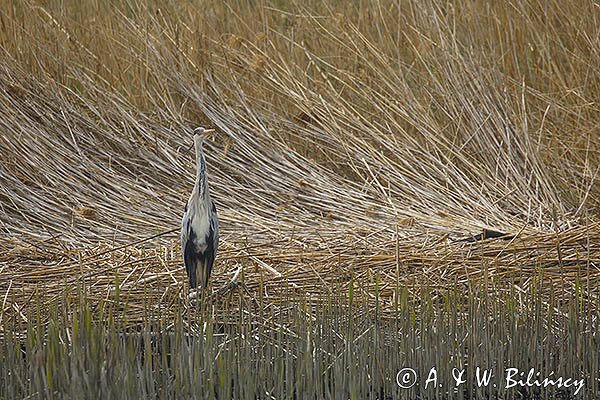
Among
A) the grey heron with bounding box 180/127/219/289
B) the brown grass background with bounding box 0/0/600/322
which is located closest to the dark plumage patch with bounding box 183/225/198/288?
the grey heron with bounding box 180/127/219/289

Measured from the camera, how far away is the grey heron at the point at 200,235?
4.80m

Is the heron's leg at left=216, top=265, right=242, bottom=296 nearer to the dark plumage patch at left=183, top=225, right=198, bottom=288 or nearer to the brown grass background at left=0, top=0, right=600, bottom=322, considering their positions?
the dark plumage patch at left=183, top=225, right=198, bottom=288

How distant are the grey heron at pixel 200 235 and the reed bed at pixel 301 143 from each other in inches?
5.3

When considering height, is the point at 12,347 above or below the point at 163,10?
below

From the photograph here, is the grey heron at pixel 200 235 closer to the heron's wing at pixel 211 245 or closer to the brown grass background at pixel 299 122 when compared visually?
the heron's wing at pixel 211 245

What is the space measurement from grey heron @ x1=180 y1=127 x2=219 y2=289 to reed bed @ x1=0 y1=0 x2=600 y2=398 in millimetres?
136

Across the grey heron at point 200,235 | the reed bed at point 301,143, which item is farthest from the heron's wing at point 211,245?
the reed bed at point 301,143

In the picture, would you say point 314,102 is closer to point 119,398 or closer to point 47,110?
point 47,110

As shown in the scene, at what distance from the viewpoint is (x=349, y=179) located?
22.9 feet

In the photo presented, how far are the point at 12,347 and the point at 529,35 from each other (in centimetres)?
457

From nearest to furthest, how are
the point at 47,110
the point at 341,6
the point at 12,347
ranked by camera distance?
the point at 12,347
the point at 47,110
the point at 341,6

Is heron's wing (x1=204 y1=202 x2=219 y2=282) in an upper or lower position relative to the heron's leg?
upper

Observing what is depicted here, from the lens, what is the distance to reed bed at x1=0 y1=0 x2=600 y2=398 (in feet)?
17.2

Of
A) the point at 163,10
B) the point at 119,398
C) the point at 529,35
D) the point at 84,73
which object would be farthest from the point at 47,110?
the point at 119,398
